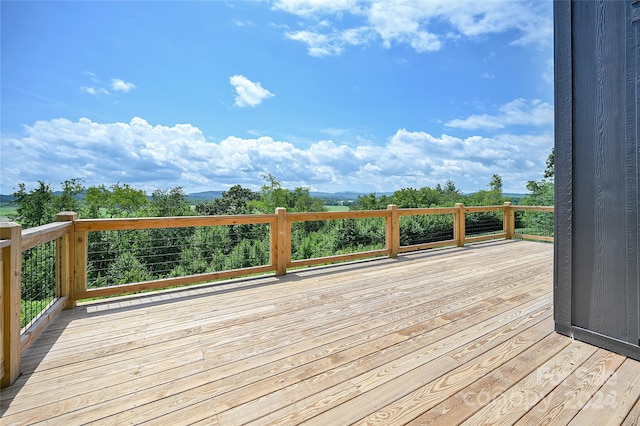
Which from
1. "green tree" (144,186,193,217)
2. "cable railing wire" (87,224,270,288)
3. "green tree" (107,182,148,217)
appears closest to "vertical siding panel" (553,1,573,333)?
"cable railing wire" (87,224,270,288)

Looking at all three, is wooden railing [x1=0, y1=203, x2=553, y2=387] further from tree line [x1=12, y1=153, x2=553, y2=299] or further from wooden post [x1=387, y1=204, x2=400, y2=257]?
tree line [x1=12, y1=153, x2=553, y2=299]

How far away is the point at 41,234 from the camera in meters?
2.18

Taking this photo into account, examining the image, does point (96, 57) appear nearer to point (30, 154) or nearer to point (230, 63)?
point (30, 154)

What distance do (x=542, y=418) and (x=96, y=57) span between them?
1207cm

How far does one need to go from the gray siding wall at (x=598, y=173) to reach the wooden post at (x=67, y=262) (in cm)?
437

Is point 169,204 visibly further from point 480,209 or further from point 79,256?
point 480,209

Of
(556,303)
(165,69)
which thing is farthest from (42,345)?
(165,69)

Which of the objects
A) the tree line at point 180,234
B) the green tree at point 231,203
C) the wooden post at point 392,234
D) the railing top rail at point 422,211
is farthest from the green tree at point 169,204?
the railing top rail at point 422,211

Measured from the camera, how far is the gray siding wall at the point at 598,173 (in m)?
1.88

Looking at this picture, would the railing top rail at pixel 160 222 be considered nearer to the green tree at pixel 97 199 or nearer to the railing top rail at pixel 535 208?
the green tree at pixel 97 199

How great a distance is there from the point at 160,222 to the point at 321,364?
8.28 feet

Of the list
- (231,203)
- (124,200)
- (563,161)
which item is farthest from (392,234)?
(231,203)

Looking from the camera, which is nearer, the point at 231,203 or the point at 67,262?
the point at 67,262

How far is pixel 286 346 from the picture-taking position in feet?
6.64
